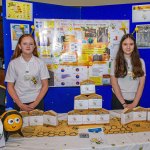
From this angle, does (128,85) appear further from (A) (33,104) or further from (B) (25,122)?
(B) (25,122)

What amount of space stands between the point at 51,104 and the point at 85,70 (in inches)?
20.7

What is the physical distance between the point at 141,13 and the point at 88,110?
139cm

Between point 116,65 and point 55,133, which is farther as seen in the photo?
point 116,65

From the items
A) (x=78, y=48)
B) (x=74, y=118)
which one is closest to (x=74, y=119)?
(x=74, y=118)

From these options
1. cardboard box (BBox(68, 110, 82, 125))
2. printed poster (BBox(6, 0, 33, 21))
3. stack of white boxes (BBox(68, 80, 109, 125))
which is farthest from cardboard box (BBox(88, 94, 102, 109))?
printed poster (BBox(6, 0, 33, 21))

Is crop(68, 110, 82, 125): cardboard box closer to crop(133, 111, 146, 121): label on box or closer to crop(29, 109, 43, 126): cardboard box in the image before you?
crop(29, 109, 43, 126): cardboard box

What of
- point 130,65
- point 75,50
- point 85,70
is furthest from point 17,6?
point 130,65

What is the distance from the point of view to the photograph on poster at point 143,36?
97.0 inches

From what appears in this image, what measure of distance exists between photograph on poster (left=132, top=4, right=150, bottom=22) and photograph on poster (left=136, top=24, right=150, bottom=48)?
0.07 meters

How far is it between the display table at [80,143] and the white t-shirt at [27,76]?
0.67 meters

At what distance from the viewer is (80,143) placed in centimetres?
122

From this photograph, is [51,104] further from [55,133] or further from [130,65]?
[55,133]

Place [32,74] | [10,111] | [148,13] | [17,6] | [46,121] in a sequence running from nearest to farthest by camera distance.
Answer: [10,111] → [46,121] → [32,74] → [17,6] → [148,13]

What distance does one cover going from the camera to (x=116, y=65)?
6.38 ft
